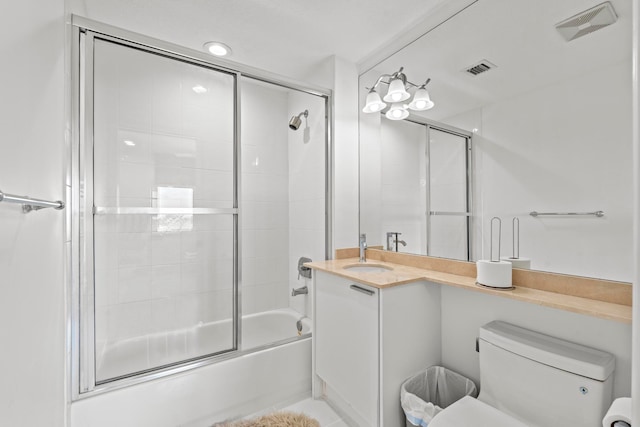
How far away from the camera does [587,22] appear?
114cm

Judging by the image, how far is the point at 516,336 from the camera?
124 centimetres

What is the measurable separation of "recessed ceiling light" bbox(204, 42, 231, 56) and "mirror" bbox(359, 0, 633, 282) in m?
1.17

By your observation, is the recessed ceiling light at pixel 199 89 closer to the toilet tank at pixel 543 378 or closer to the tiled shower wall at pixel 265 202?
the tiled shower wall at pixel 265 202

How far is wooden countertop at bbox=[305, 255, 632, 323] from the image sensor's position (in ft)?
3.25

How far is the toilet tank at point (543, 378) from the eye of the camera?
1.00 meters

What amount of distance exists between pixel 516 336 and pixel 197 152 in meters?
2.29

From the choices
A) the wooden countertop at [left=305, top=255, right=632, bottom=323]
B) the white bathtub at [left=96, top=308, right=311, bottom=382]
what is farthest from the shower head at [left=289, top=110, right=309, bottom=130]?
the white bathtub at [left=96, top=308, right=311, bottom=382]

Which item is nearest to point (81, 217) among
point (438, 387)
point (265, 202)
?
point (265, 202)

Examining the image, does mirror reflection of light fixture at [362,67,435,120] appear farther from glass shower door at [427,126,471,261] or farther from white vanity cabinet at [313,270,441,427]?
white vanity cabinet at [313,270,441,427]

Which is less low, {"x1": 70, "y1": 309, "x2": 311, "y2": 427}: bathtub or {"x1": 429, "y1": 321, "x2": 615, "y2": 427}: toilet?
{"x1": 429, "y1": 321, "x2": 615, "y2": 427}: toilet

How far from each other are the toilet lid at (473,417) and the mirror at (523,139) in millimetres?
655

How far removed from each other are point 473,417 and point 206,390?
1.41 m

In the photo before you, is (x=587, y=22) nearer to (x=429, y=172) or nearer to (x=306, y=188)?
(x=429, y=172)

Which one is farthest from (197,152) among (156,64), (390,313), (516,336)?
(516,336)
